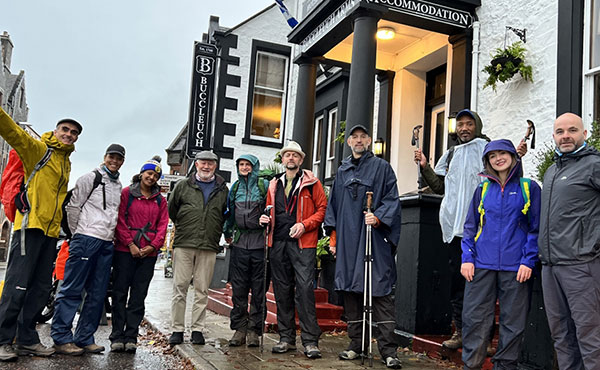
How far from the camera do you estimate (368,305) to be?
16.1 ft

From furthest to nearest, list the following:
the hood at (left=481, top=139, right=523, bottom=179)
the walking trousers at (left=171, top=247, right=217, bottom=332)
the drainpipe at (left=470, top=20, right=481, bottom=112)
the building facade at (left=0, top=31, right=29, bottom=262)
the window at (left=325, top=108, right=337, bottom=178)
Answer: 1. the building facade at (left=0, top=31, right=29, bottom=262)
2. the window at (left=325, top=108, right=337, bottom=178)
3. the drainpipe at (left=470, top=20, right=481, bottom=112)
4. the walking trousers at (left=171, top=247, right=217, bottom=332)
5. the hood at (left=481, top=139, right=523, bottom=179)

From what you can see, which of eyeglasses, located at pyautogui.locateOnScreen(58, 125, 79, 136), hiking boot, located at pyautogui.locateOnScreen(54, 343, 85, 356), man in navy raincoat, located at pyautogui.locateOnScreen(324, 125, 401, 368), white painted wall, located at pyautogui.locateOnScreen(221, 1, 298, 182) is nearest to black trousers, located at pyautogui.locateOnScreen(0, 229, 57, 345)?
hiking boot, located at pyautogui.locateOnScreen(54, 343, 85, 356)

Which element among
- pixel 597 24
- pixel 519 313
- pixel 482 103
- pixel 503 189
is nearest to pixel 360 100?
pixel 482 103

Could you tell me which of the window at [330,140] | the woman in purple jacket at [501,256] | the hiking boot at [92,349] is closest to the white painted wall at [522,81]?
the woman in purple jacket at [501,256]

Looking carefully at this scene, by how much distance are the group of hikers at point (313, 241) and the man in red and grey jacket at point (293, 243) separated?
1cm

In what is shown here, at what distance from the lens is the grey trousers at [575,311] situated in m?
3.42

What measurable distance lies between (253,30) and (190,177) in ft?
33.9

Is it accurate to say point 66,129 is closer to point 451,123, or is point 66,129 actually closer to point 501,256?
point 501,256

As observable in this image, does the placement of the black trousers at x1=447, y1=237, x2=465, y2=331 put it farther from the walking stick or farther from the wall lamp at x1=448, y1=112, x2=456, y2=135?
the wall lamp at x1=448, y1=112, x2=456, y2=135

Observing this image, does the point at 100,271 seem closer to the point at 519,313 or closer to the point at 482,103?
the point at 519,313

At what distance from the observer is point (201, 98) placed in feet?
46.7

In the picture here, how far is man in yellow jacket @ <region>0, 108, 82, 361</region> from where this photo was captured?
4.80m

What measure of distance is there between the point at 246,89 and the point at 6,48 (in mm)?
38107

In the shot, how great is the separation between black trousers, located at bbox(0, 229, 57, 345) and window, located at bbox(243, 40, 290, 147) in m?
10.3
